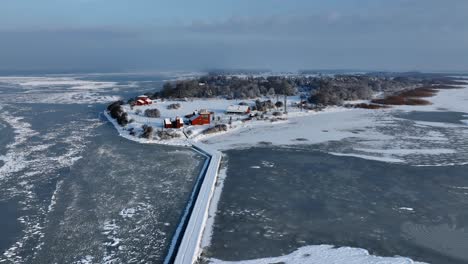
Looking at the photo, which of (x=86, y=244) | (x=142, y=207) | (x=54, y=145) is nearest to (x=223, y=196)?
(x=142, y=207)

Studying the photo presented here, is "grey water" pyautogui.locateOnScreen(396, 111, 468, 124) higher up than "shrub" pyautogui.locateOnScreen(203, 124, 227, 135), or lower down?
lower down

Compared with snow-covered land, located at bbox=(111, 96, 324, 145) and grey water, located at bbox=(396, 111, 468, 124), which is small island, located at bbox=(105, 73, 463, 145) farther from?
grey water, located at bbox=(396, 111, 468, 124)

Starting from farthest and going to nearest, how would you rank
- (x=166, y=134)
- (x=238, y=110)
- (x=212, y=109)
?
(x=212, y=109) < (x=238, y=110) < (x=166, y=134)

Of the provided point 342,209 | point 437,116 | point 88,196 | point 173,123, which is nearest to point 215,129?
point 173,123

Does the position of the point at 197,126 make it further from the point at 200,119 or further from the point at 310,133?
the point at 310,133

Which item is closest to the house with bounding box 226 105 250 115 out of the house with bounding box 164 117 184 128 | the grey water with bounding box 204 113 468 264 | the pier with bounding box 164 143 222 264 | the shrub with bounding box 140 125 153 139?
the house with bounding box 164 117 184 128

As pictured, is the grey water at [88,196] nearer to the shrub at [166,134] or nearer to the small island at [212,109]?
the shrub at [166,134]
